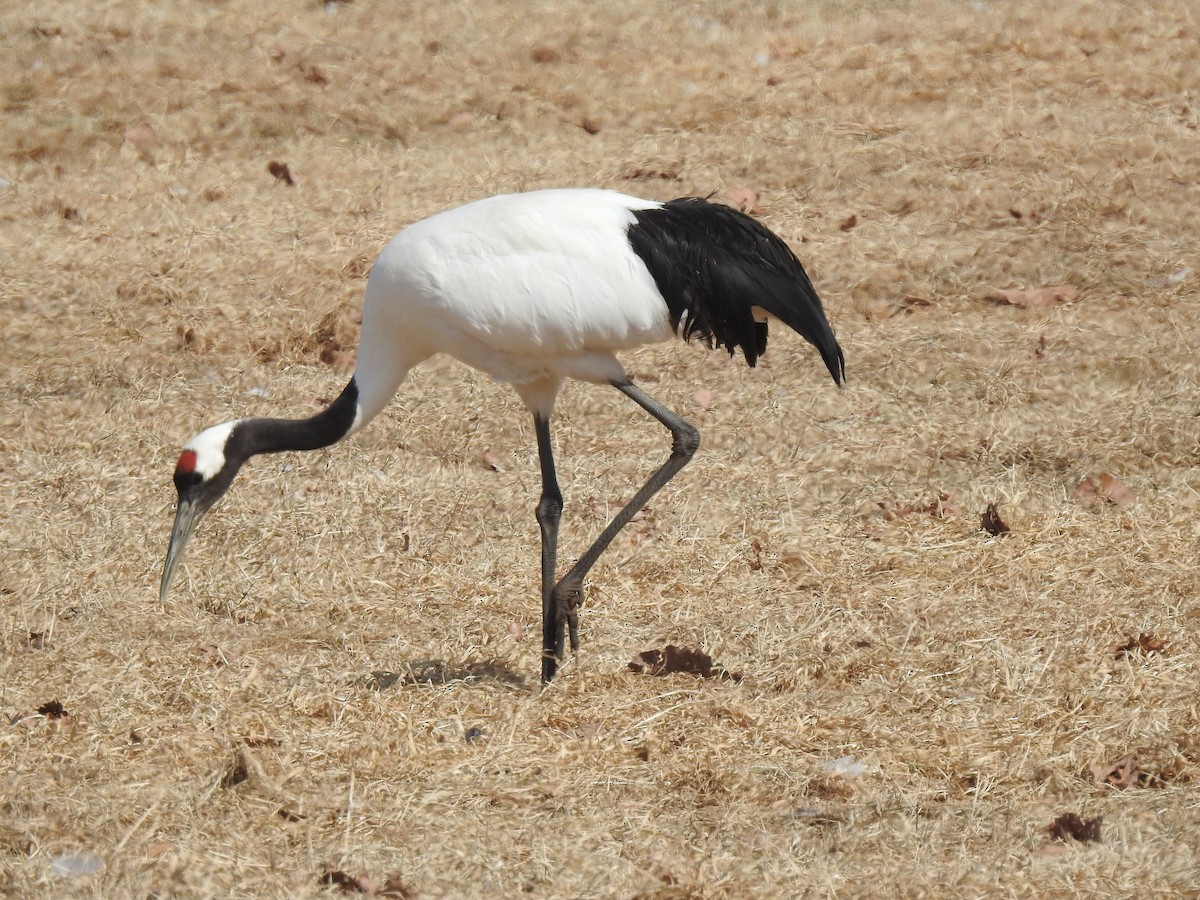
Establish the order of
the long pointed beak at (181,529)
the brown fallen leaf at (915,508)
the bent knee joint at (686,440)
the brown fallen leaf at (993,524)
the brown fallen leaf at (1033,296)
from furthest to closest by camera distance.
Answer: the brown fallen leaf at (1033,296) < the brown fallen leaf at (915,508) < the brown fallen leaf at (993,524) < the bent knee joint at (686,440) < the long pointed beak at (181,529)

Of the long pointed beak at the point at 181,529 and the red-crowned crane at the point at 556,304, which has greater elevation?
the red-crowned crane at the point at 556,304

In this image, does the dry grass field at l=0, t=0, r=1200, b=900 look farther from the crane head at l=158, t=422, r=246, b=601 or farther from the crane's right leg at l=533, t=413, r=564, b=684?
the crane head at l=158, t=422, r=246, b=601

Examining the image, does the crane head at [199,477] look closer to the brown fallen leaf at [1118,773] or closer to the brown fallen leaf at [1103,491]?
the brown fallen leaf at [1118,773]

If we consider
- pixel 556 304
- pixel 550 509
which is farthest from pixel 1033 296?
pixel 556 304

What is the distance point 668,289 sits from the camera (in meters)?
5.06

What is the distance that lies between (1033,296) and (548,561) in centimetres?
378

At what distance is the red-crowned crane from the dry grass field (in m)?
0.54

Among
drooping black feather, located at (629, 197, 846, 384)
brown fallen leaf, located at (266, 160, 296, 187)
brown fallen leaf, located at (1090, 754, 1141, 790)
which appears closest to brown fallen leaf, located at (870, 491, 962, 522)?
drooping black feather, located at (629, 197, 846, 384)

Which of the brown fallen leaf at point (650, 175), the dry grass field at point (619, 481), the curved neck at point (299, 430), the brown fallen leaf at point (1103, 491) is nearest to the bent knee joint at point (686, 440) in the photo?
the dry grass field at point (619, 481)

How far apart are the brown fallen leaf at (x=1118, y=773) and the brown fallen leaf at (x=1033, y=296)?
13.6ft

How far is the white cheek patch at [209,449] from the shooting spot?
5.17m

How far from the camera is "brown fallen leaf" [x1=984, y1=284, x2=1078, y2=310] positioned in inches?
320

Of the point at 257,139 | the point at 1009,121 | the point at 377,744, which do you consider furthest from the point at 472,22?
the point at 377,744

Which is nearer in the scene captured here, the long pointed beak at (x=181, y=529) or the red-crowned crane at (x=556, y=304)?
the red-crowned crane at (x=556, y=304)
